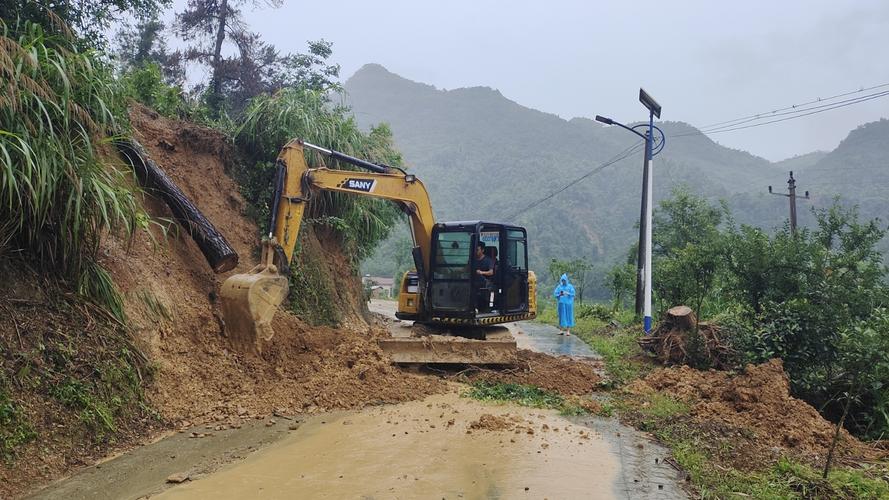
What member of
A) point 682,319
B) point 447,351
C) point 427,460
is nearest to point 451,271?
point 447,351

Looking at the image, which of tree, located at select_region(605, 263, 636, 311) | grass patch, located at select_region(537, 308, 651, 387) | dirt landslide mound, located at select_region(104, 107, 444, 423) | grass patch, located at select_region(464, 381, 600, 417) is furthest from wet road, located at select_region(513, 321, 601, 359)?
dirt landslide mound, located at select_region(104, 107, 444, 423)

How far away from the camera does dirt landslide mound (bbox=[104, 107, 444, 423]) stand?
21.3 ft

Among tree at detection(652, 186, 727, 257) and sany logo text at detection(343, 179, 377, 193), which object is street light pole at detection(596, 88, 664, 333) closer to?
sany logo text at detection(343, 179, 377, 193)

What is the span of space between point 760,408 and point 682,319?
3564 mm

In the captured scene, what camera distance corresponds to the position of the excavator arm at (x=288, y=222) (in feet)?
24.2

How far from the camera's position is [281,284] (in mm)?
7680

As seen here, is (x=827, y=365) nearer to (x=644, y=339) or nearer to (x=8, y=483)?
(x=644, y=339)

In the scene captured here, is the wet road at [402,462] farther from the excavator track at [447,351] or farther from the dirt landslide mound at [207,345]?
the excavator track at [447,351]

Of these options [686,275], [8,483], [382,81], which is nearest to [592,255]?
[686,275]

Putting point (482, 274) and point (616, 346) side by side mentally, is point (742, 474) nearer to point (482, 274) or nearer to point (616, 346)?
point (482, 274)

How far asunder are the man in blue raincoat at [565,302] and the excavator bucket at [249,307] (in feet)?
33.5

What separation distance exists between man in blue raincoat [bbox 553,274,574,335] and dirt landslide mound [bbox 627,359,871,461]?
23.9 ft

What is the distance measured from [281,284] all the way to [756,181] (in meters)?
101

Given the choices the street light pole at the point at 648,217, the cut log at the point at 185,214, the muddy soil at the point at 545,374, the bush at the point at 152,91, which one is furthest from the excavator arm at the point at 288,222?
the street light pole at the point at 648,217
